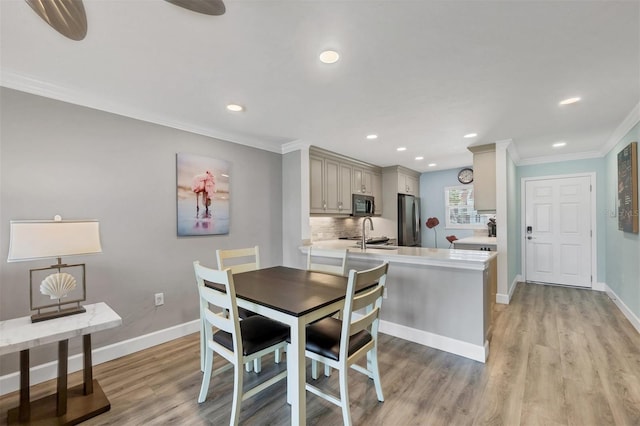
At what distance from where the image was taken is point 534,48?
173 centimetres

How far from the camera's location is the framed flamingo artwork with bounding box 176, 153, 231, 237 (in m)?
2.98

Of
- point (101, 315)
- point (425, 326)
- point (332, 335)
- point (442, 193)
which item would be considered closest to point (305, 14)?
point (332, 335)

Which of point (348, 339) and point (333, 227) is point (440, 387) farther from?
point (333, 227)

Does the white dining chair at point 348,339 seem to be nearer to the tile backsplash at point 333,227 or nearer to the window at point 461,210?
the tile backsplash at point 333,227

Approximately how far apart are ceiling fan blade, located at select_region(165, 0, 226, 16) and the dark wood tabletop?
1533 millimetres

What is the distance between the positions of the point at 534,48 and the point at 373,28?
1.03 m

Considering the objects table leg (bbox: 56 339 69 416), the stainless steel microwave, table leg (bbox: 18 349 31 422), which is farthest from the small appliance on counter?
table leg (bbox: 18 349 31 422)

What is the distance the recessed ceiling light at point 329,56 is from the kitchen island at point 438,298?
188 centimetres

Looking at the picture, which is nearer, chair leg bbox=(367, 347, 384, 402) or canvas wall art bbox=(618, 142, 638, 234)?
chair leg bbox=(367, 347, 384, 402)

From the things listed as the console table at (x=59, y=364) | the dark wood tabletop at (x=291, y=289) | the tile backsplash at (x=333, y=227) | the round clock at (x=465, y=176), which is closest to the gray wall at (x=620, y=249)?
the round clock at (x=465, y=176)

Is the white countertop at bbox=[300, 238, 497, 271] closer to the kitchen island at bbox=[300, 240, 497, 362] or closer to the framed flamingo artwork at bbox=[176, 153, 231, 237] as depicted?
the kitchen island at bbox=[300, 240, 497, 362]

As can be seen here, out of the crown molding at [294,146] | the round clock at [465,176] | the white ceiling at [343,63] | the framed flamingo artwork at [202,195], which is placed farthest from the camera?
the round clock at [465,176]

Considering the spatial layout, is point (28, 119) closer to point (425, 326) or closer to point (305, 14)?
point (305, 14)

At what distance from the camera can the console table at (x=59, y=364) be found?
1.64 meters
